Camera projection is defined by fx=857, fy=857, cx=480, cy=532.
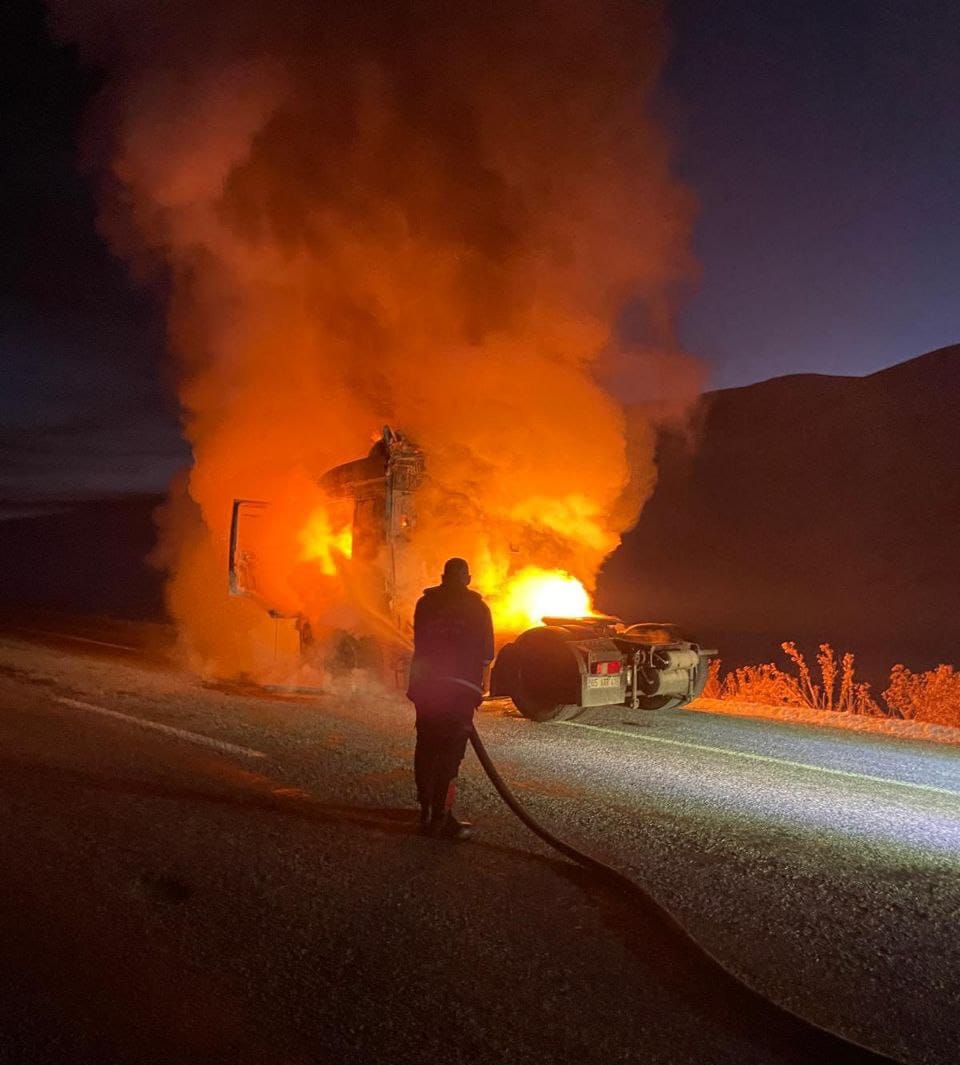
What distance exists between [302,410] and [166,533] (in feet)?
18.5

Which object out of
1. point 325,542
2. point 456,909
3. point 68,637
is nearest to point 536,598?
point 325,542

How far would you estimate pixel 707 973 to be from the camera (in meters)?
3.54

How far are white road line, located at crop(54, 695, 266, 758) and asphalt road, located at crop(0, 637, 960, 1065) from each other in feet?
0.26

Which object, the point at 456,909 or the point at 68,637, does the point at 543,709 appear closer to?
the point at 456,909

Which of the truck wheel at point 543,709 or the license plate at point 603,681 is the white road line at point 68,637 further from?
the license plate at point 603,681

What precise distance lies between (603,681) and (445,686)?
384 cm

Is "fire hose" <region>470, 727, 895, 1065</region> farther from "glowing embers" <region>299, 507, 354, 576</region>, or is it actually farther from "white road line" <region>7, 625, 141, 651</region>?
"white road line" <region>7, 625, 141, 651</region>

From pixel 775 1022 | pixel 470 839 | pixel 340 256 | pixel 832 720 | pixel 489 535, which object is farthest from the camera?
pixel 340 256

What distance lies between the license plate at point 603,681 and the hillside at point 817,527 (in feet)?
67.7

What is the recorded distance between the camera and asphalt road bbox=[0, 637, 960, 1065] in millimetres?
3111

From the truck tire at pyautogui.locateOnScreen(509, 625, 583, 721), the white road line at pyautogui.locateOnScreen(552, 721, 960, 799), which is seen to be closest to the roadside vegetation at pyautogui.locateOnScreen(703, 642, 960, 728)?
the white road line at pyautogui.locateOnScreen(552, 721, 960, 799)

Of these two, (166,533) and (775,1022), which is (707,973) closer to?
(775,1022)

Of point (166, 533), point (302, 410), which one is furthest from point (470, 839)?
point (166, 533)

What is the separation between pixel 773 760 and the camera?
8047mm
